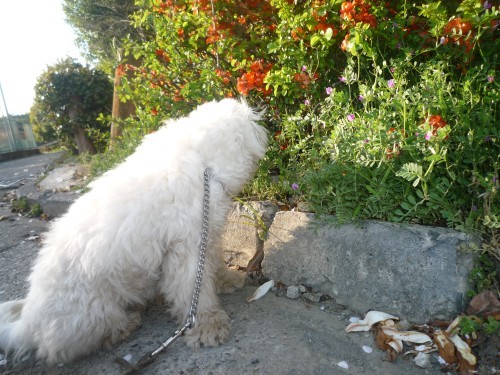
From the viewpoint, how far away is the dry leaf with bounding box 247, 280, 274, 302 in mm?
2656

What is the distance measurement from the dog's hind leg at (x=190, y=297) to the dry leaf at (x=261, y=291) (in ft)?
1.21

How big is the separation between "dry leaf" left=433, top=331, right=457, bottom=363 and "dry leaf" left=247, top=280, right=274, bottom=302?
116 cm

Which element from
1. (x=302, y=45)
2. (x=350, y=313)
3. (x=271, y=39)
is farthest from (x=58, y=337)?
(x=271, y=39)

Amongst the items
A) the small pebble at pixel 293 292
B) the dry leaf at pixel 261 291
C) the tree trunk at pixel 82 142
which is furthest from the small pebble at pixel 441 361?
the tree trunk at pixel 82 142

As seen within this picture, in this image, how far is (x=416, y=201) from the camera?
2365 millimetres

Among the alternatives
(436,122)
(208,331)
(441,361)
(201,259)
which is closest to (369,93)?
(436,122)

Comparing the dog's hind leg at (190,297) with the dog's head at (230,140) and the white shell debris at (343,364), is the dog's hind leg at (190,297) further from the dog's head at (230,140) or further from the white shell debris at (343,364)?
the white shell debris at (343,364)

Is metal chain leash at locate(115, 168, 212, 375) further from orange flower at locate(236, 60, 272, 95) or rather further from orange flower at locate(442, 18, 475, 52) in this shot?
orange flower at locate(442, 18, 475, 52)

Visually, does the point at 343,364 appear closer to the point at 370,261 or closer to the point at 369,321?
the point at 369,321

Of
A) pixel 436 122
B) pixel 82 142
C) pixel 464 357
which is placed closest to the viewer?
pixel 464 357

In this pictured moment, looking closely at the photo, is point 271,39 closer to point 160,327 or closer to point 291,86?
point 291,86

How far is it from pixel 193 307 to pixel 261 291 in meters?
0.70

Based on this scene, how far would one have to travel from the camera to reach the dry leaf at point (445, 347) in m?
1.91

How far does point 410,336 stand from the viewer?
6.70 ft
